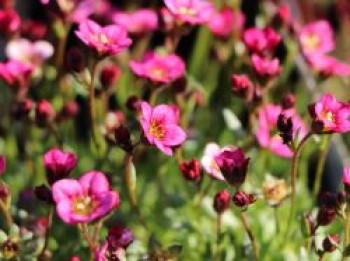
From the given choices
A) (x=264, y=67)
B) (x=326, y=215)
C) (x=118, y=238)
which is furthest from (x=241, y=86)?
(x=118, y=238)

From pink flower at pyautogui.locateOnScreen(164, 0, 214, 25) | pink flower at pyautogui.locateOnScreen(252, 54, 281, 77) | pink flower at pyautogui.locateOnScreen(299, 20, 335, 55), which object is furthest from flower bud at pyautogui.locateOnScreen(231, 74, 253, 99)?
pink flower at pyautogui.locateOnScreen(299, 20, 335, 55)

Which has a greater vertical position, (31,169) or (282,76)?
(282,76)

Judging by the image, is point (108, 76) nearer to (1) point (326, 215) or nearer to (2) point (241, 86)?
(2) point (241, 86)

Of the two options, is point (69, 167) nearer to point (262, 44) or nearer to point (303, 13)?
point (262, 44)

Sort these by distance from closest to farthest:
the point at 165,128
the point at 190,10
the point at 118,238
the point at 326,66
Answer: the point at 118,238
the point at 165,128
the point at 190,10
the point at 326,66

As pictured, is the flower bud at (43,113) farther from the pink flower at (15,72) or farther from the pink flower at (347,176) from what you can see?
the pink flower at (347,176)

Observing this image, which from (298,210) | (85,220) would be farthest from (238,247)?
(85,220)

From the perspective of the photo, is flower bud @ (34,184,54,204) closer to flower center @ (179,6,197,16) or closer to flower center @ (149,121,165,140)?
flower center @ (149,121,165,140)
